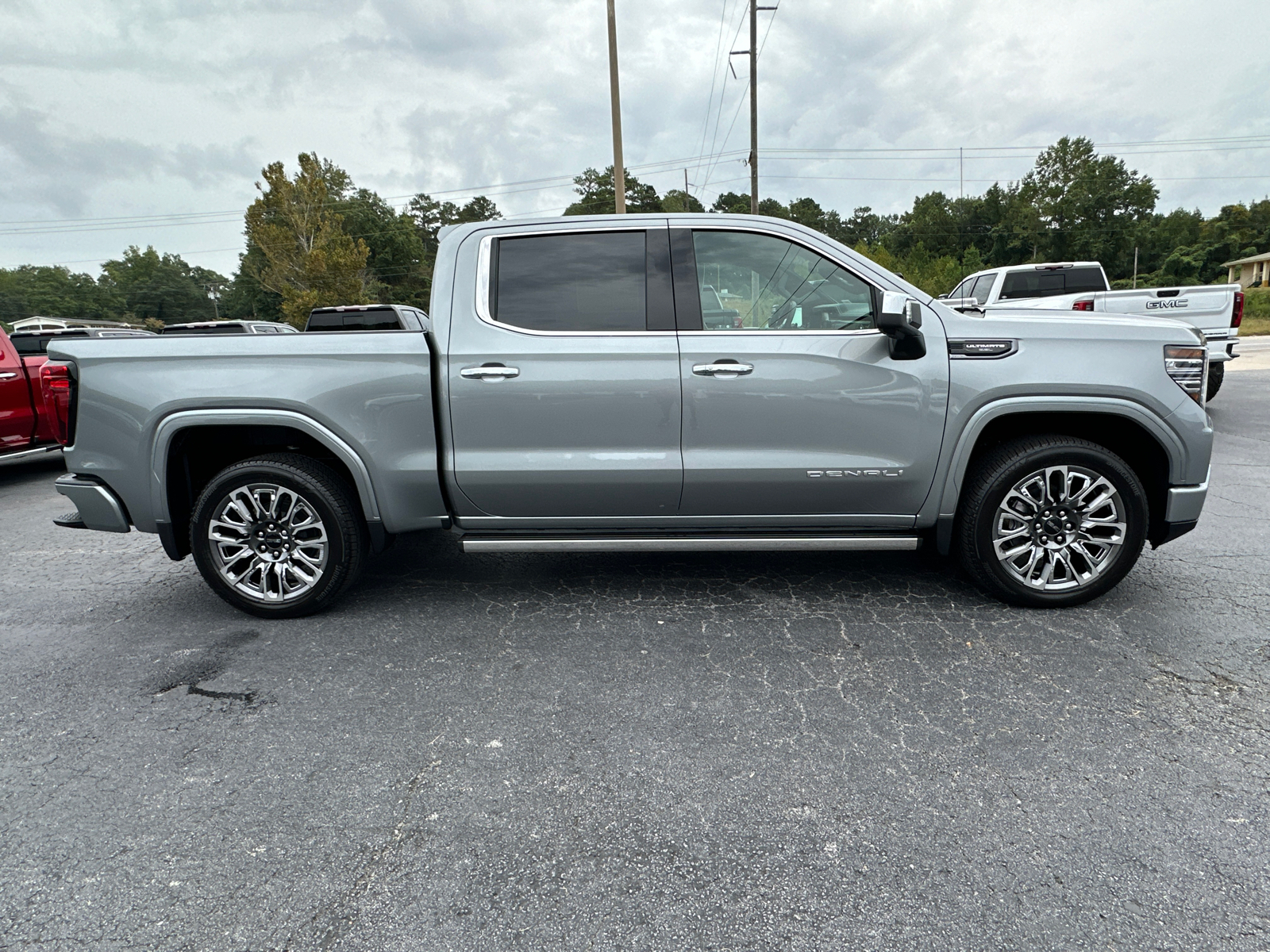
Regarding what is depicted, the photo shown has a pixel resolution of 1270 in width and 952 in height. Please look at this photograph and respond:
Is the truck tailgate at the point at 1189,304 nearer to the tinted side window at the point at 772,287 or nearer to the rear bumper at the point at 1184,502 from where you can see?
the rear bumper at the point at 1184,502

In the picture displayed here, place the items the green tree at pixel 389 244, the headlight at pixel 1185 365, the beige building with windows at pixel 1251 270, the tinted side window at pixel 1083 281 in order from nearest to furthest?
the headlight at pixel 1185 365
the tinted side window at pixel 1083 281
the beige building with windows at pixel 1251 270
the green tree at pixel 389 244

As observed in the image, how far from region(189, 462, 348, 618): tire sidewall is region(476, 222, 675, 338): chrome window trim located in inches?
48.2

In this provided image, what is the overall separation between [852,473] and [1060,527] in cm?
107

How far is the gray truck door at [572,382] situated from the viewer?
12.2 feet

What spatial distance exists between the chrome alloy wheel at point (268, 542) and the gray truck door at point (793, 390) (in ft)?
6.34

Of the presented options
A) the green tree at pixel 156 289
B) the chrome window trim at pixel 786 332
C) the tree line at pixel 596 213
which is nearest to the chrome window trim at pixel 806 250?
the chrome window trim at pixel 786 332

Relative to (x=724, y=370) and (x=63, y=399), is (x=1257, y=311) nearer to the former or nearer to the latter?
(x=724, y=370)

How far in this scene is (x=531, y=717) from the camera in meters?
2.94

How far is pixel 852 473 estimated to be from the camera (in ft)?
12.3

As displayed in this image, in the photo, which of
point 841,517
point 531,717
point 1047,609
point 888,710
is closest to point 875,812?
point 888,710

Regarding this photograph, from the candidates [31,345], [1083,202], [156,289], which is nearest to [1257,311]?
[1083,202]

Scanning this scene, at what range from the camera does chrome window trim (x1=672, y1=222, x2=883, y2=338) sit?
371 cm

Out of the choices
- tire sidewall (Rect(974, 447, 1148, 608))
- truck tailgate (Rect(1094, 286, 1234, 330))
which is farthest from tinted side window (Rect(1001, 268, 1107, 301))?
tire sidewall (Rect(974, 447, 1148, 608))

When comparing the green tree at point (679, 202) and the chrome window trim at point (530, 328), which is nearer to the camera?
the chrome window trim at point (530, 328)
